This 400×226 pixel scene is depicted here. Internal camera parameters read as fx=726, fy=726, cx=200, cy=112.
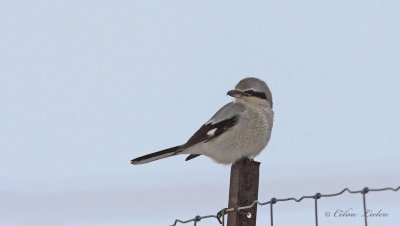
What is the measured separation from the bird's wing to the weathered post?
1.16 m

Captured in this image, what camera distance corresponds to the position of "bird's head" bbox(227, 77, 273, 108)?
431 centimetres

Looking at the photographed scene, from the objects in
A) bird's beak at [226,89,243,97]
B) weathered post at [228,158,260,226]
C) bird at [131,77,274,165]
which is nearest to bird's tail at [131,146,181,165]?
bird at [131,77,274,165]

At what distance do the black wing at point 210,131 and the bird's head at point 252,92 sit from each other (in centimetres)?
23

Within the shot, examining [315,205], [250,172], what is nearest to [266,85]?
[250,172]

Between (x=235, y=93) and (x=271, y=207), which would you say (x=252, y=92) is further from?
(x=271, y=207)

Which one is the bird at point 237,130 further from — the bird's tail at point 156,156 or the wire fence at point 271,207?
the wire fence at point 271,207

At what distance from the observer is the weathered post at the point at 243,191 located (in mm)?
2795

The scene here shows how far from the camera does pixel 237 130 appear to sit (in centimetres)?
408

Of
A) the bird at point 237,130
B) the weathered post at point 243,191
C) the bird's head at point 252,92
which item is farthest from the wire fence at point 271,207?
the bird's head at point 252,92

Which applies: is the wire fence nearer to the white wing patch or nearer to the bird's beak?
the white wing patch

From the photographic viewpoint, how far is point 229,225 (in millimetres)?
2840

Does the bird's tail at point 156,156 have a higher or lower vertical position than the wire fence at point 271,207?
higher

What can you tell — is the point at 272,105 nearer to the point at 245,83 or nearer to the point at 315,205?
the point at 245,83

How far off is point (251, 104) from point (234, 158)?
0.41 meters
